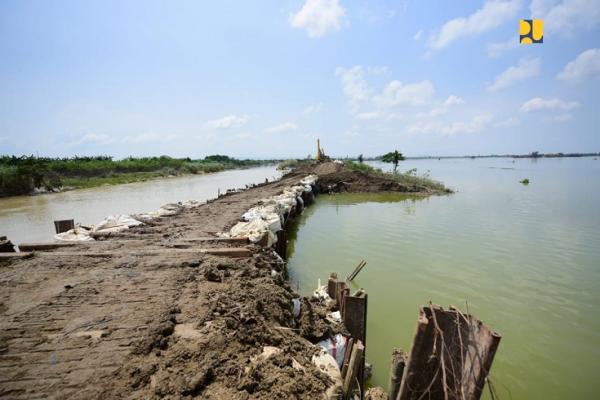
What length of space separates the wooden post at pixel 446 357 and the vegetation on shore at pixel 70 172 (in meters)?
28.1

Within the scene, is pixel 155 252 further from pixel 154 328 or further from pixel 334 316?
pixel 334 316

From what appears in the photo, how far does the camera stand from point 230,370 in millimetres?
2350

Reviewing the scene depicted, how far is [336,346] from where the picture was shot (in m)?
3.26

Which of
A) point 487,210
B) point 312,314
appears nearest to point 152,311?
A: point 312,314

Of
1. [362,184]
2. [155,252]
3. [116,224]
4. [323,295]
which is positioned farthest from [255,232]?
[362,184]

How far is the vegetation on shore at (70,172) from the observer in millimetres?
20953

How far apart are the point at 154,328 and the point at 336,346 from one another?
76.2 inches

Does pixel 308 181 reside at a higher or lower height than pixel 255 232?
higher

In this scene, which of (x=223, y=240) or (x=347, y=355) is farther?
(x=223, y=240)

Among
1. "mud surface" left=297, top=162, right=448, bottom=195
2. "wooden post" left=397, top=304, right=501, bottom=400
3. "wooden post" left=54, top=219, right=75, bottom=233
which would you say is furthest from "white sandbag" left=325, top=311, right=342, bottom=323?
"mud surface" left=297, top=162, right=448, bottom=195

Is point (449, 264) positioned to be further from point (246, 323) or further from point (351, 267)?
point (246, 323)

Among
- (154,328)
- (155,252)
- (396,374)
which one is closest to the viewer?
(154,328)

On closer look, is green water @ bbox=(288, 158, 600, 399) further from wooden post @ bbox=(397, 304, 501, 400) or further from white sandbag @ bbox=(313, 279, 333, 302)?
wooden post @ bbox=(397, 304, 501, 400)

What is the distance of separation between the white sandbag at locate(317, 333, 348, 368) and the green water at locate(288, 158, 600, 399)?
1.01 metres
